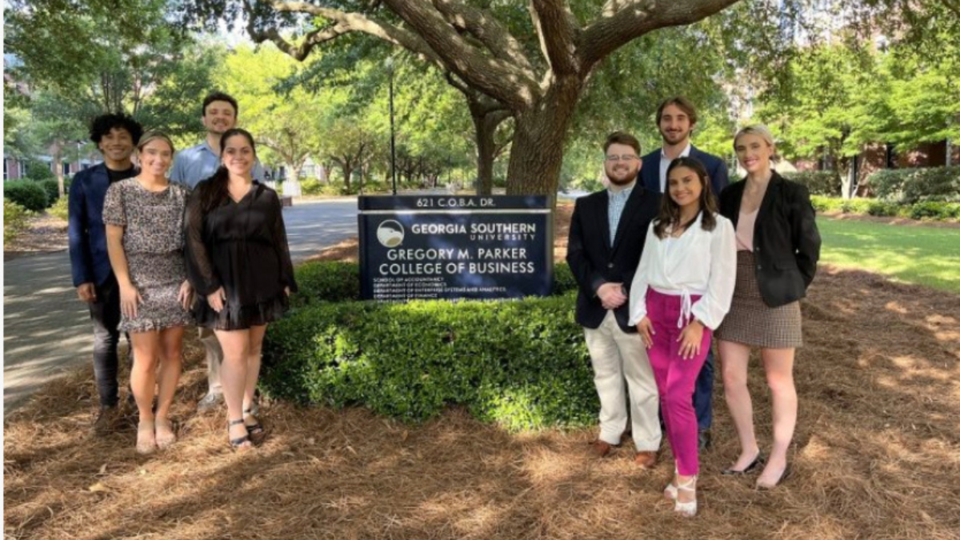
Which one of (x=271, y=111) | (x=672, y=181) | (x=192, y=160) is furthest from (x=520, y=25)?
(x=271, y=111)

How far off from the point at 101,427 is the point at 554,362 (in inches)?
115

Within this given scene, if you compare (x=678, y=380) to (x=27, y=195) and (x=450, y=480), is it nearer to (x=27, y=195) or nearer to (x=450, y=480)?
(x=450, y=480)

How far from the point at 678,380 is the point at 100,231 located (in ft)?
11.3

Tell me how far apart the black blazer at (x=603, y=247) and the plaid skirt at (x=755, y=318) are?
0.52 metres

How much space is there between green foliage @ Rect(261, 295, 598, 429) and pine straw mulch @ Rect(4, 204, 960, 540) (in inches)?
5.0

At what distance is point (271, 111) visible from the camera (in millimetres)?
41469

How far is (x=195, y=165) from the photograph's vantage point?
4121 mm

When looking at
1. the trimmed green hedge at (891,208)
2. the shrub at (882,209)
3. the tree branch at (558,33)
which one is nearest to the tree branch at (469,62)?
the tree branch at (558,33)

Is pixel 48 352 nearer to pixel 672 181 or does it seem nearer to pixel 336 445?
pixel 336 445

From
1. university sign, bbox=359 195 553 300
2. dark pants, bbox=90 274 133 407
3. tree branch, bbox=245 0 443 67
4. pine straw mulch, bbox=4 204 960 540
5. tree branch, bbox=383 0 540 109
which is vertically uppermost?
tree branch, bbox=245 0 443 67

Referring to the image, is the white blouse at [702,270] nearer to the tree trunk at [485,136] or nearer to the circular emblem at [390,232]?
the circular emblem at [390,232]

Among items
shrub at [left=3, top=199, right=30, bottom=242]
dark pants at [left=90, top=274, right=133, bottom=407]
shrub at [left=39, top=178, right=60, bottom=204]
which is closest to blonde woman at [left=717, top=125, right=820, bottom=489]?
dark pants at [left=90, top=274, right=133, bottom=407]

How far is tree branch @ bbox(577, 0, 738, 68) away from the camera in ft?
16.5

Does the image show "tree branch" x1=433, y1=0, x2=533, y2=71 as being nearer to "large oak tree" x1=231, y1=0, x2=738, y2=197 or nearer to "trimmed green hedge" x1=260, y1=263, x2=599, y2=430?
"large oak tree" x1=231, y1=0, x2=738, y2=197
